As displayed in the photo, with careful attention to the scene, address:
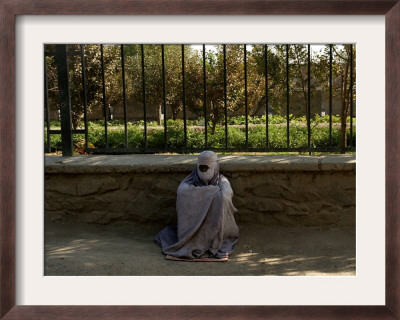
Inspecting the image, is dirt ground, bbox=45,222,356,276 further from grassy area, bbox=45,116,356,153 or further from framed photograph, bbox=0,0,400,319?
grassy area, bbox=45,116,356,153

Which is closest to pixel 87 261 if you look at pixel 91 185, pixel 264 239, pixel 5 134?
pixel 91 185

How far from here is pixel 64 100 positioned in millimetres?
6207

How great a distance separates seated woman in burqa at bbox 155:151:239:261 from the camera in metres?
5.25

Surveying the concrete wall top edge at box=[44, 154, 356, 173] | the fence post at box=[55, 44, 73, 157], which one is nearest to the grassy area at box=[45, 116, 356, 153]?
the fence post at box=[55, 44, 73, 157]

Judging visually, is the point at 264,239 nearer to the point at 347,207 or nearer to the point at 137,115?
the point at 347,207

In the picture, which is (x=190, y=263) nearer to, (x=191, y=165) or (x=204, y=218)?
(x=204, y=218)

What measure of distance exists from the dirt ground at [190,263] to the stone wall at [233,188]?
118 mm

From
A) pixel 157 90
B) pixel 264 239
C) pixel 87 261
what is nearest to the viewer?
pixel 87 261

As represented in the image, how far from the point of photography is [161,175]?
19.4ft

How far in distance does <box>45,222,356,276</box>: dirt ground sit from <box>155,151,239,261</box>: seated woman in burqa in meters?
0.12

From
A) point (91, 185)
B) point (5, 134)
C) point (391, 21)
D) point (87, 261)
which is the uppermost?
point (391, 21)

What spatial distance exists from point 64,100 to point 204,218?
2015 mm

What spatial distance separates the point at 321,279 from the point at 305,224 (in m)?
2.70

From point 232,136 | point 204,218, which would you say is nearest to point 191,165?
point 204,218
